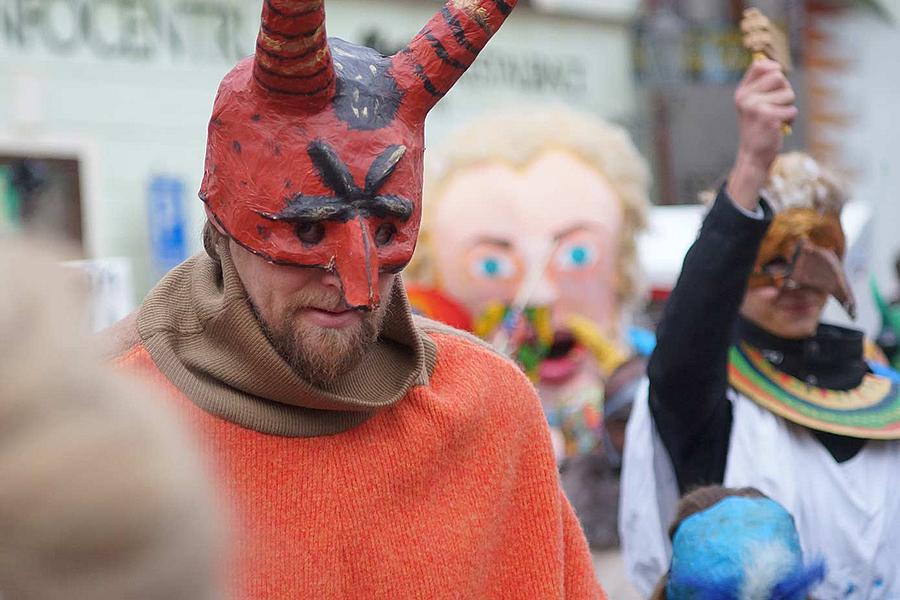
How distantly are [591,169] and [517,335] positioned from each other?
1.10m

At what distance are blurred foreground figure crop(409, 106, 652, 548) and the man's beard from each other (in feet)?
13.5

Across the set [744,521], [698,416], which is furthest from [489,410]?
[698,416]

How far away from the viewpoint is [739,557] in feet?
8.20

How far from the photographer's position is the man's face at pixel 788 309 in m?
3.19

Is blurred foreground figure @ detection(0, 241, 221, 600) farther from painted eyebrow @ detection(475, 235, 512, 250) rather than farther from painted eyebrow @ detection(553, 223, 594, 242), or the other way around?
painted eyebrow @ detection(553, 223, 594, 242)

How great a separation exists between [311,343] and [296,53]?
40 centimetres

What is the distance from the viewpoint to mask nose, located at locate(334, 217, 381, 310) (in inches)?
79.8

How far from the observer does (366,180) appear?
206cm

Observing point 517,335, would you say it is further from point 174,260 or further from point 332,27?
point 332,27

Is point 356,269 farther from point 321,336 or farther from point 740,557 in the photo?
point 740,557

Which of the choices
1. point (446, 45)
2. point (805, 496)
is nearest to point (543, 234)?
point (805, 496)

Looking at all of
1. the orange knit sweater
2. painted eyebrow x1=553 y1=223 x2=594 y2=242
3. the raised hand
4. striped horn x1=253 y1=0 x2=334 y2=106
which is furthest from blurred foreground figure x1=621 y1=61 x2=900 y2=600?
painted eyebrow x1=553 y1=223 x2=594 y2=242

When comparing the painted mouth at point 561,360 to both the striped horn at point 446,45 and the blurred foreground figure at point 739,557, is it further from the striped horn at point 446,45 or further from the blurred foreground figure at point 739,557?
the striped horn at point 446,45

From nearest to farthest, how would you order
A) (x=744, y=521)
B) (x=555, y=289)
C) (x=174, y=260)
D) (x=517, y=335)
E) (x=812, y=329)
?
(x=744, y=521) → (x=812, y=329) → (x=517, y=335) → (x=555, y=289) → (x=174, y=260)
